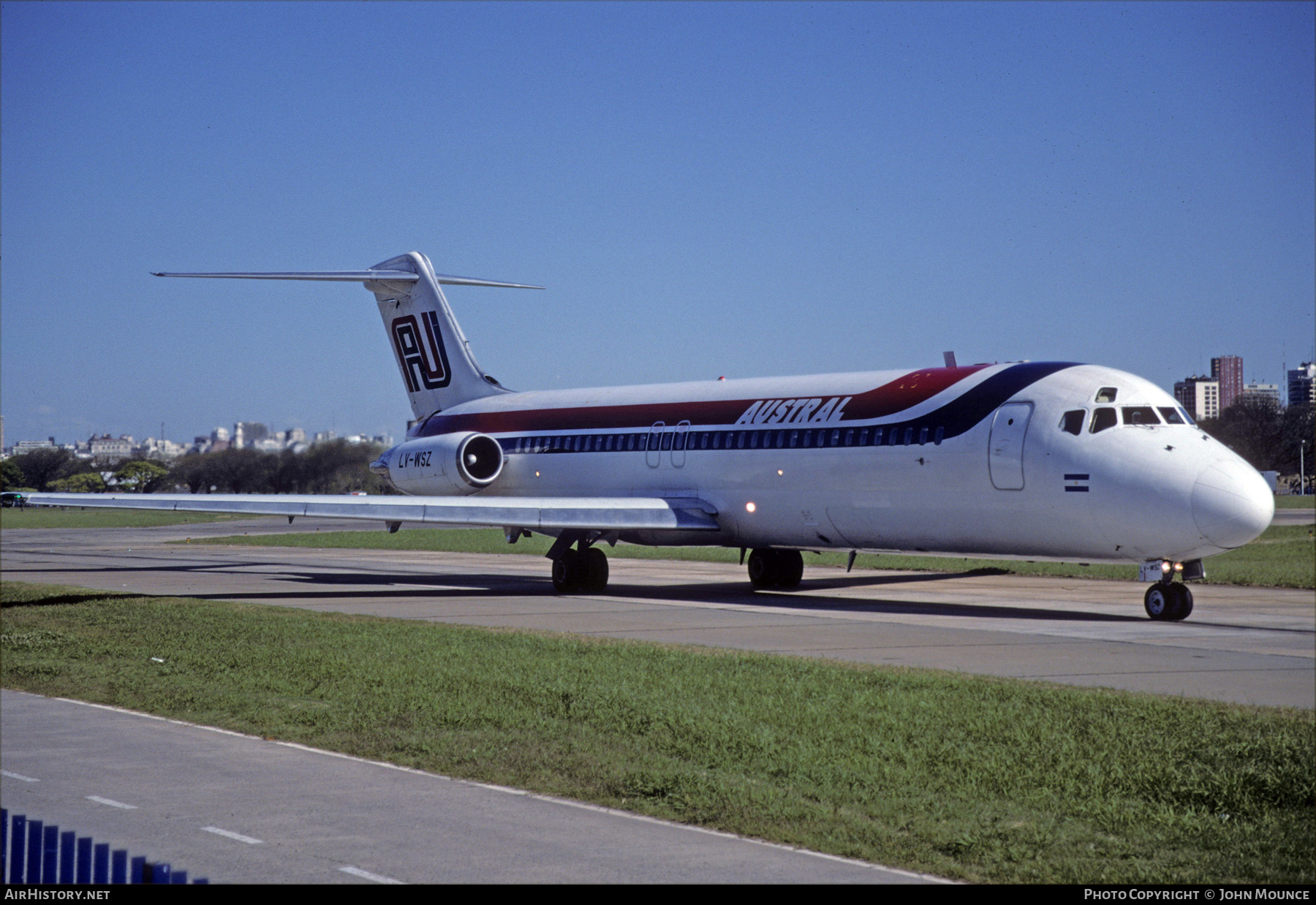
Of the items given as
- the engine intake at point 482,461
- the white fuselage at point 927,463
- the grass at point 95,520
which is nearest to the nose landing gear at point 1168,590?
the white fuselage at point 927,463

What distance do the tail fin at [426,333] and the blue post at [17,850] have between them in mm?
25965

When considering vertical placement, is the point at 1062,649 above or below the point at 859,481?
below

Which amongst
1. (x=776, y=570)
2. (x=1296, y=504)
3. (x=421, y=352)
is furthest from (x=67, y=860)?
(x=1296, y=504)

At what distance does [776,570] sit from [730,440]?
3.18 meters

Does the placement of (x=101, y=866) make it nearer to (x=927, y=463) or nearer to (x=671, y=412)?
(x=927, y=463)

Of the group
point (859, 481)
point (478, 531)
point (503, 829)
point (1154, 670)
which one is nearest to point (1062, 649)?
point (1154, 670)

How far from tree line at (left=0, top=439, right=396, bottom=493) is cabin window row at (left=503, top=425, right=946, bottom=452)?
31.6 m

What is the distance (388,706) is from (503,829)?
4114mm

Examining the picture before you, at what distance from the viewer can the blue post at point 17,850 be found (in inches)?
199

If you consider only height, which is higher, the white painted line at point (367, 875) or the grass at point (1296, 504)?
the grass at point (1296, 504)

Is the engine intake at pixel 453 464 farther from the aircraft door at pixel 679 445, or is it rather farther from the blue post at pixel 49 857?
the blue post at pixel 49 857
